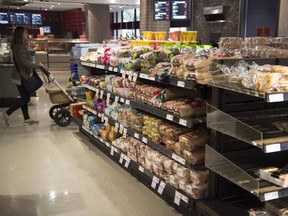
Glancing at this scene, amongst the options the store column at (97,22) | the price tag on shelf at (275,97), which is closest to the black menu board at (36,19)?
the store column at (97,22)

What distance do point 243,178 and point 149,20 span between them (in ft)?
24.6

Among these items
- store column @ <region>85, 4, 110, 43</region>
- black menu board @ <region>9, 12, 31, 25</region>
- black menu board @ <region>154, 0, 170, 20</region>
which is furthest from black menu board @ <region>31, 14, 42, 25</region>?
black menu board @ <region>154, 0, 170, 20</region>

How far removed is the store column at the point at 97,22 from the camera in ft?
50.9

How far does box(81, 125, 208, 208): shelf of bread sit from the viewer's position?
3049 millimetres

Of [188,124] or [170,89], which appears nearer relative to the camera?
[188,124]

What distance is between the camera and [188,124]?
3057 mm

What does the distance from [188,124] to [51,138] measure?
3.46m

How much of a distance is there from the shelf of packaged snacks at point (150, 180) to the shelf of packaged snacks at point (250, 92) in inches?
41.9

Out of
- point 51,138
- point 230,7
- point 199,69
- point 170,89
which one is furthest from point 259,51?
point 230,7

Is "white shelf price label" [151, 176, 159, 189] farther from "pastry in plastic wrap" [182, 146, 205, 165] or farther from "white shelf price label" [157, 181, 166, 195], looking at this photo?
"pastry in plastic wrap" [182, 146, 205, 165]

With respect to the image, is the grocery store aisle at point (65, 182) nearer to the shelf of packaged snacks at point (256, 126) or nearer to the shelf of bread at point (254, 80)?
the shelf of packaged snacks at point (256, 126)

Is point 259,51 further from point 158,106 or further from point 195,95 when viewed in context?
point 158,106

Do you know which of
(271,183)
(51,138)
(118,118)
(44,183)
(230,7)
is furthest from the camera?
(230,7)

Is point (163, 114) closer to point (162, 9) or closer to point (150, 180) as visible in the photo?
point (150, 180)
